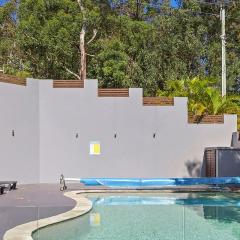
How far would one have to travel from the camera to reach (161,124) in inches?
799

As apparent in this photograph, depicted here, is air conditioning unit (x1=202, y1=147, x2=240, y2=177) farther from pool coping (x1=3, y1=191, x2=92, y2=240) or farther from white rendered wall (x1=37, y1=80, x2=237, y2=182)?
pool coping (x1=3, y1=191, x2=92, y2=240)

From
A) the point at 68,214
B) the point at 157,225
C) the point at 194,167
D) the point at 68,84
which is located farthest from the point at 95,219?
the point at 194,167

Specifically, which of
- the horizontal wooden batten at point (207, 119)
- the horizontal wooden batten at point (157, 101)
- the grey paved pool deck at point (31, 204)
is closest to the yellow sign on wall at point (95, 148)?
the grey paved pool deck at point (31, 204)

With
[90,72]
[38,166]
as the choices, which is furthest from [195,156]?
[90,72]

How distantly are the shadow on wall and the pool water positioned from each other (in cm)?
1014

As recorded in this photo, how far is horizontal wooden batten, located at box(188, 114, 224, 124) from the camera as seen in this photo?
20.7 metres

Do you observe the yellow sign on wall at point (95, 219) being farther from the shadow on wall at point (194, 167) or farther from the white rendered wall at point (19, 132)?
the shadow on wall at point (194, 167)

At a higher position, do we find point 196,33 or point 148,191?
point 196,33

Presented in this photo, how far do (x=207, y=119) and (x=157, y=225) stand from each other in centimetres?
1267

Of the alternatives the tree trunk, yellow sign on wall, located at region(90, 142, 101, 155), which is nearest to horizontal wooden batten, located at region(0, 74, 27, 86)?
yellow sign on wall, located at region(90, 142, 101, 155)

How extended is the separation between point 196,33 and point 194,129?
13.2 m

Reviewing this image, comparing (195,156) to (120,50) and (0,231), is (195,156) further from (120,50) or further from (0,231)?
(0,231)

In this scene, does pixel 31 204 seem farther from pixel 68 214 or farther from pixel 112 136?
pixel 112 136

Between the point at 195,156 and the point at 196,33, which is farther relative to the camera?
the point at 196,33
